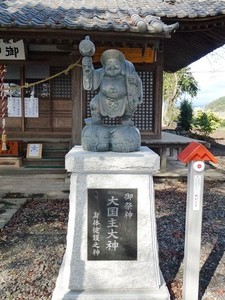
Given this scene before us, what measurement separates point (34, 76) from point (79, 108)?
1727 mm

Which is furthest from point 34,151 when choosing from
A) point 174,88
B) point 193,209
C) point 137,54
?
point 174,88

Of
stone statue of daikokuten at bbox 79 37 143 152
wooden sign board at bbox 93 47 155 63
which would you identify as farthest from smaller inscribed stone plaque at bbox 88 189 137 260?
wooden sign board at bbox 93 47 155 63

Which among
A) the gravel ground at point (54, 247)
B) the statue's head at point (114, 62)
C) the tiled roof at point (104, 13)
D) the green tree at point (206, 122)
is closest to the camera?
the statue's head at point (114, 62)

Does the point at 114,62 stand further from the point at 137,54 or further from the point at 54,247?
the point at 137,54

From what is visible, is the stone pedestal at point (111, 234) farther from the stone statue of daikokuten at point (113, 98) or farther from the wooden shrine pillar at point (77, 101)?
the wooden shrine pillar at point (77, 101)

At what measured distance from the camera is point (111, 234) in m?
2.75

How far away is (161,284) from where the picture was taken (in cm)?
283

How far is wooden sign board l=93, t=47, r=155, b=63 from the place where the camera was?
727 cm

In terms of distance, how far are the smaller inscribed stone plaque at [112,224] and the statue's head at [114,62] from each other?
3.34 ft

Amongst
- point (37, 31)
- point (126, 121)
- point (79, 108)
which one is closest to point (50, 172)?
point (79, 108)

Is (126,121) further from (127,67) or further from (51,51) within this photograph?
(51,51)

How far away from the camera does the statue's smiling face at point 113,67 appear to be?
2.76 metres

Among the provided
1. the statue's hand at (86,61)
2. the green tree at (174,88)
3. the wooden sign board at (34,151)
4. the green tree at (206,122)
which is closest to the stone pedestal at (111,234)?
the statue's hand at (86,61)

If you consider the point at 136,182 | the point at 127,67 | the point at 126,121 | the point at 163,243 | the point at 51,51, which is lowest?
the point at 163,243
